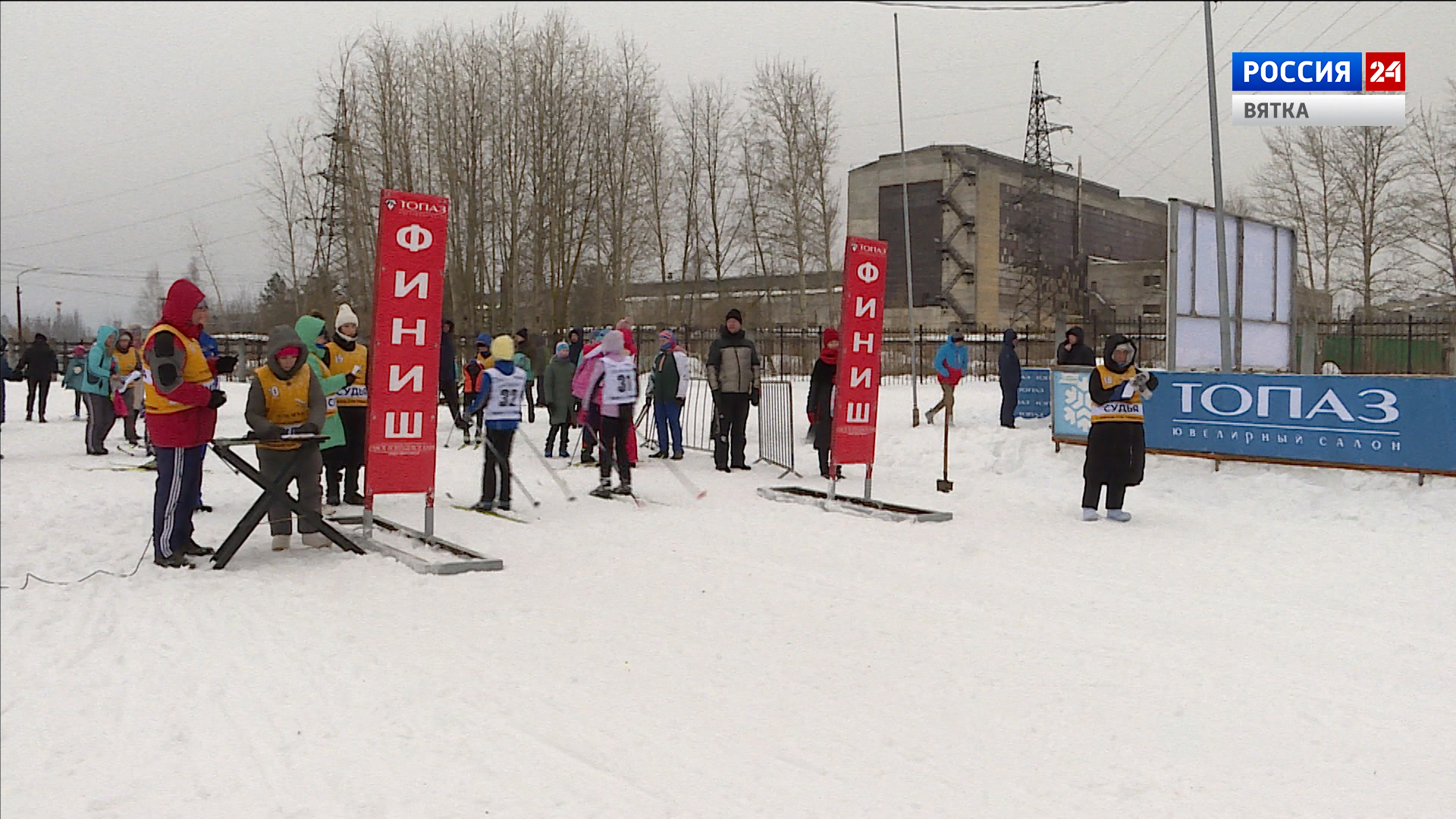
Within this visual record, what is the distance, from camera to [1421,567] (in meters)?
8.23

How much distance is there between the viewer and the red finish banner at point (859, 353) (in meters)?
10.3

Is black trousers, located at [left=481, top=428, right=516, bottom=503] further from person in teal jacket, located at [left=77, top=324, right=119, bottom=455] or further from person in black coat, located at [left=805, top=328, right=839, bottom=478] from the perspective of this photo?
person in teal jacket, located at [left=77, top=324, right=119, bottom=455]

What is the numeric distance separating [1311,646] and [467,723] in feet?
15.9

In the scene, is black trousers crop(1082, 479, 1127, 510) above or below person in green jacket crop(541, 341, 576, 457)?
below

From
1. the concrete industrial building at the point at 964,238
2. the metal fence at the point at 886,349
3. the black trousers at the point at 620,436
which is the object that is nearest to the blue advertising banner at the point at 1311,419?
the black trousers at the point at 620,436

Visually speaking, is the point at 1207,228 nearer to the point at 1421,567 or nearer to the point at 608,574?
the point at 1421,567

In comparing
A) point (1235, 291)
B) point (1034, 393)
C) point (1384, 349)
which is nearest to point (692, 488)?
point (1034, 393)

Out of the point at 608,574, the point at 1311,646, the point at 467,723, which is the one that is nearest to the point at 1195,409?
the point at 1311,646

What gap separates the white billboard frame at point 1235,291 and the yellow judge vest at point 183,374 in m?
12.2

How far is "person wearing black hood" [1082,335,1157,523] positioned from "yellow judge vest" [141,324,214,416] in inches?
316

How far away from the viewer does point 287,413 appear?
8148 mm

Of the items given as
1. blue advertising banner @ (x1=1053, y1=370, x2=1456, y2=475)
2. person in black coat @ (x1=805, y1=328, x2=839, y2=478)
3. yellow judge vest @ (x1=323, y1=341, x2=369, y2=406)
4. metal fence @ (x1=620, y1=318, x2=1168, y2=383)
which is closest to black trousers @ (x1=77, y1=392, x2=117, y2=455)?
yellow judge vest @ (x1=323, y1=341, x2=369, y2=406)

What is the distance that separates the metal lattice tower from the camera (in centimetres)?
5766

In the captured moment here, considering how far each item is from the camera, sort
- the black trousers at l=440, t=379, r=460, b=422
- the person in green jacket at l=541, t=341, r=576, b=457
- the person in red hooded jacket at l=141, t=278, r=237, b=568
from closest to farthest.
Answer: the person in red hooded jacket at l=141, t=278, r=237, b=568
the black trousers at l=440, t=379, r=460, b=422
the person in green jacket at l=541, t=341, r=576, b=457
